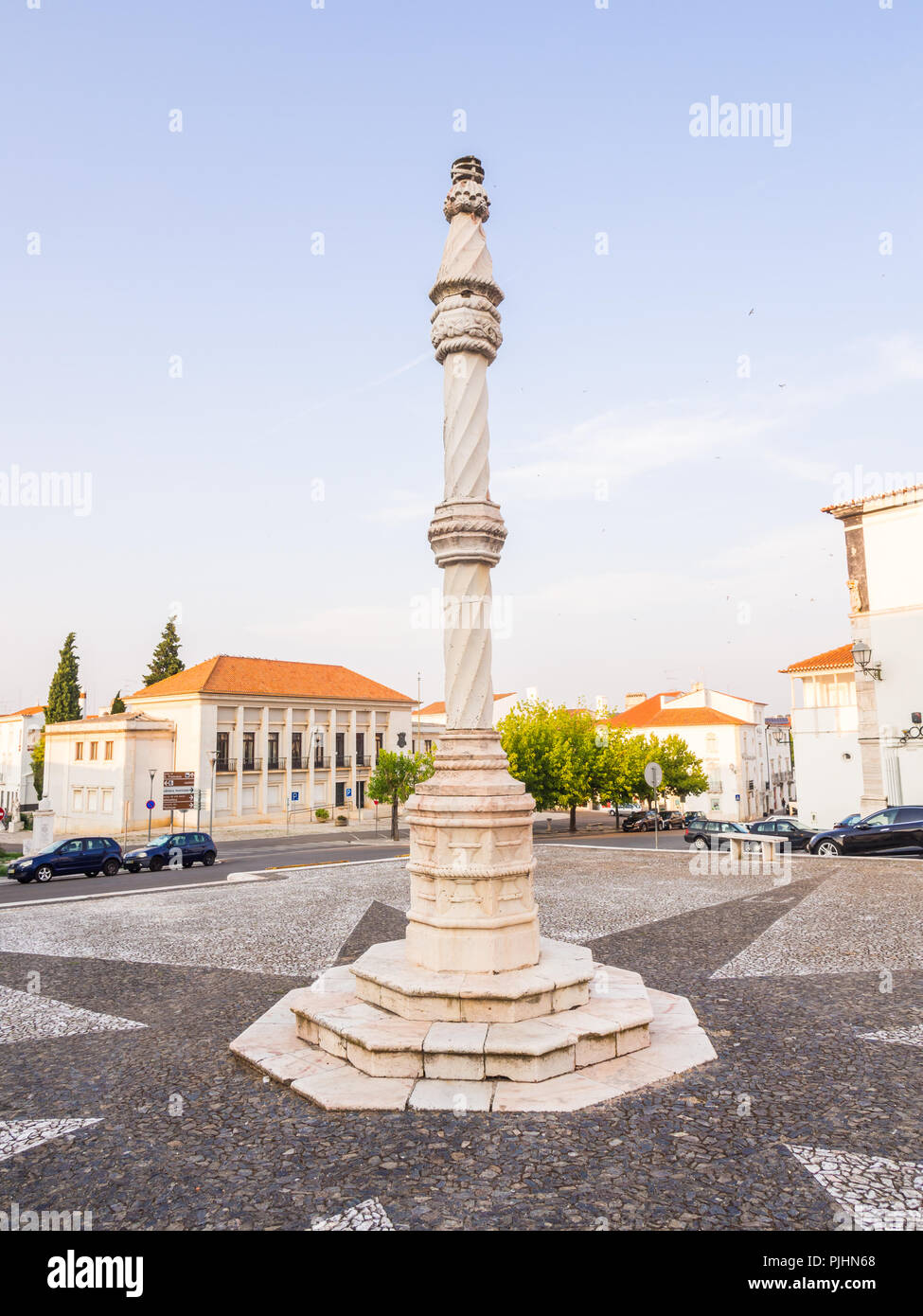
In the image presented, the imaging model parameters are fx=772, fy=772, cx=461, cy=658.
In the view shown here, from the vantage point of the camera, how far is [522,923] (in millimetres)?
6488

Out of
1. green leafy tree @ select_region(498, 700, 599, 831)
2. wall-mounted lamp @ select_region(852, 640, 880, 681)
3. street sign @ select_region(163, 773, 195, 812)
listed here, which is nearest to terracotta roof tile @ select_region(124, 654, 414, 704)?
street sign @ select_region(163, 773, 195, 812)

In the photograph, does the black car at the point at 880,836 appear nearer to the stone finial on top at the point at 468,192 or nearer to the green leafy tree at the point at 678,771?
the stone finial on top at the point at 468,192

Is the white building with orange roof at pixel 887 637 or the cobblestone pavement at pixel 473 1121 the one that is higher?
the white building with orange roof at pixel 887 637

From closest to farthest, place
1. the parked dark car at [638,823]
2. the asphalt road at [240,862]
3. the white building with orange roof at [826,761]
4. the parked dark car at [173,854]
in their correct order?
1. the asphalt road at [240,862]
2. the parked dark car at [173,854]
3. the white building with orange roof at [826,761]
4. the parked dark car at [638,823]

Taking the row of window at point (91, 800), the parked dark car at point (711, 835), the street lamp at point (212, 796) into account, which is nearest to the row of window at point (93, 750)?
the row of window at point (91, 800)

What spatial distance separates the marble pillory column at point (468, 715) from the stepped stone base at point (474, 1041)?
1.22ft

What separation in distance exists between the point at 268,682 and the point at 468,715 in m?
43.4

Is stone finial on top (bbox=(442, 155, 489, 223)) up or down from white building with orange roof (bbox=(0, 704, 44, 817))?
up

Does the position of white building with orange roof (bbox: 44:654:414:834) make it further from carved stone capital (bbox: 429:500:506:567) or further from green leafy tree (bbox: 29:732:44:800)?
carved stone capital (bbox: 429:500:506:567)

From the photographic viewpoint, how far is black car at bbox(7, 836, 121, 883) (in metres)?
21.7

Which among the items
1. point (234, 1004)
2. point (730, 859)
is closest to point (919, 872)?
point (730, 859)

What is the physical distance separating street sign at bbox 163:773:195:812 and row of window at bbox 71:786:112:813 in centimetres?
374

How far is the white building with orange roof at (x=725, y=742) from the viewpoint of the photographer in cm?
6344
